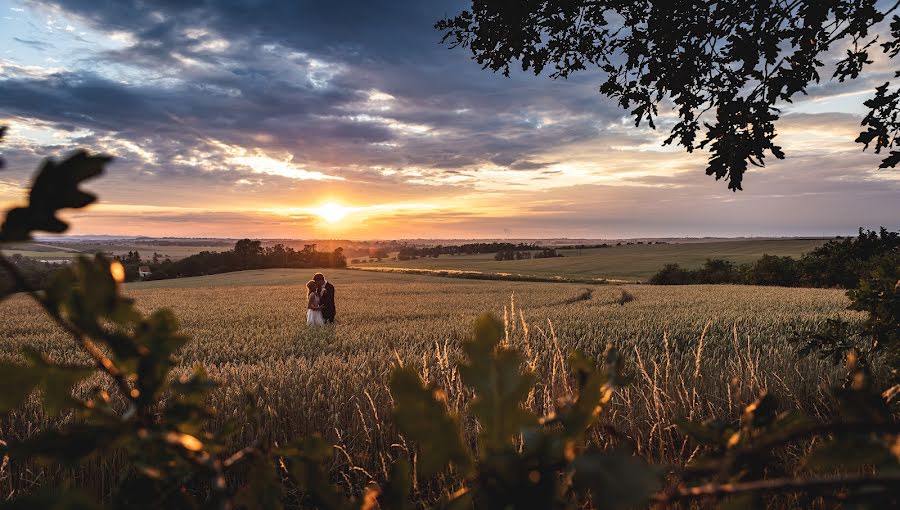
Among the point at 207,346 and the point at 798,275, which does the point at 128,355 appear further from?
the point at 798,275

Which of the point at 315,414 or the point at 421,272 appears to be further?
the point at 421,272

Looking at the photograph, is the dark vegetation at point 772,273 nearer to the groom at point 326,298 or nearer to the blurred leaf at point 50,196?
the groom at point 326,298

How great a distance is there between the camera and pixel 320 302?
15547 millimetres

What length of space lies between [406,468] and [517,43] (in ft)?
15.7

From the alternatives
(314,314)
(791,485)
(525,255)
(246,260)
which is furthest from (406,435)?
(525,255)

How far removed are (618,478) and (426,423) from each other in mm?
193

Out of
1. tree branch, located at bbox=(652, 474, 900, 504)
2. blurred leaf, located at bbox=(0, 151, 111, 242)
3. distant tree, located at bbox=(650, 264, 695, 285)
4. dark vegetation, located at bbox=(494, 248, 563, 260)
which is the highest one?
blurred leaf, located at bbox=(0, 151, 111, 242)

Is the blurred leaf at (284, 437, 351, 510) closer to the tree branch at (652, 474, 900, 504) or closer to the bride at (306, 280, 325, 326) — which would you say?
the tree branch at (652, 474, 900, 504)

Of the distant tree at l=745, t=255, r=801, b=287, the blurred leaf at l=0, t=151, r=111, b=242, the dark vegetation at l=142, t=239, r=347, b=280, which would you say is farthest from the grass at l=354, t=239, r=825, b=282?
the blurred leaf at l=0, t=151, r=111, b=242

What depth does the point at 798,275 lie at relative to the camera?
128 ft

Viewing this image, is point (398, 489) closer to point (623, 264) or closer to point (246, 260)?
point (623, 264)

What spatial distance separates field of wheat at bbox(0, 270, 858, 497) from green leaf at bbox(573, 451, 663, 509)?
0.44ft

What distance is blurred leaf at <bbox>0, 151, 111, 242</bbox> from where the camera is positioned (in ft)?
1.47

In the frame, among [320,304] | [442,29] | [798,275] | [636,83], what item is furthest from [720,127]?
[798,275]
